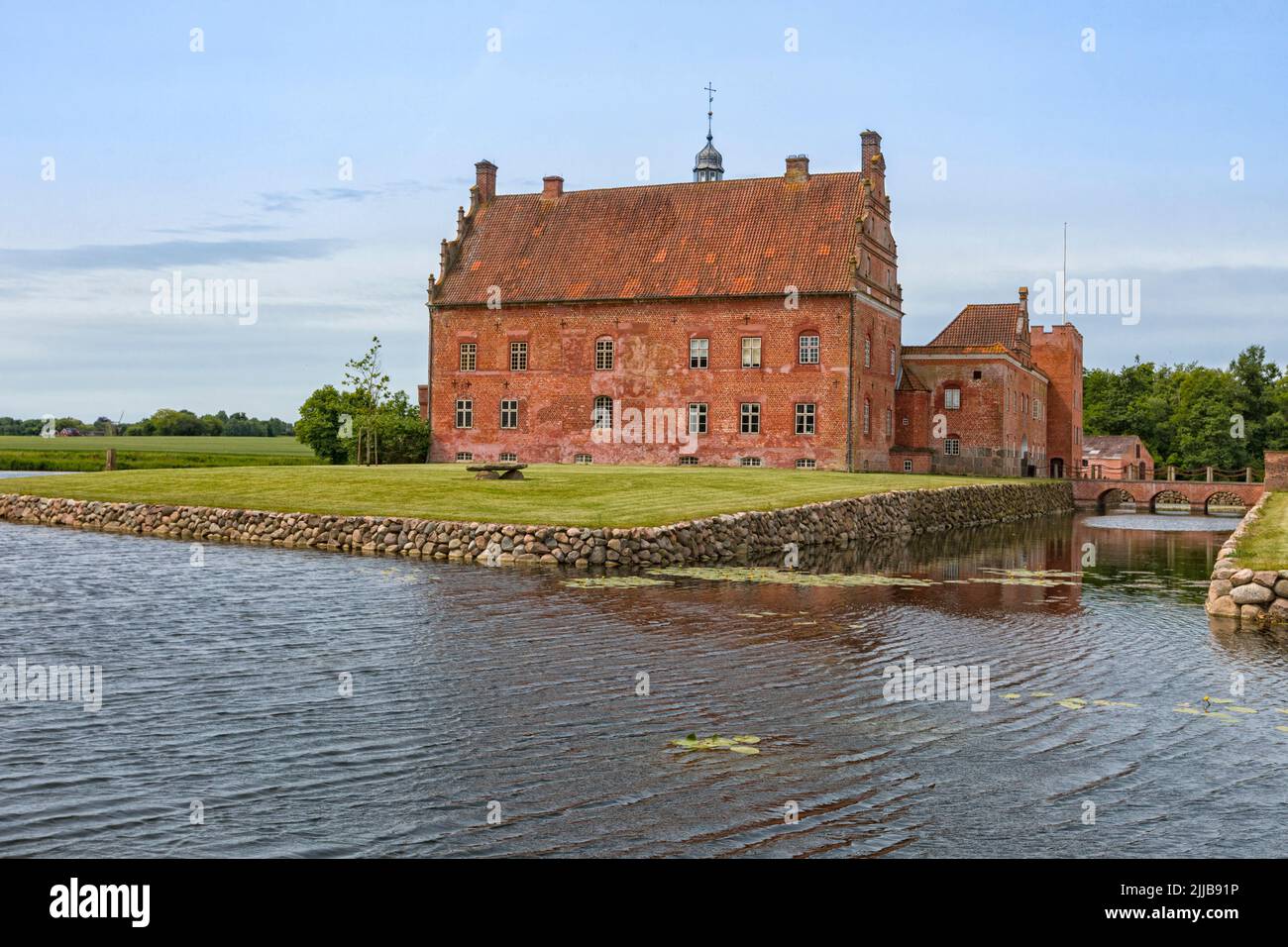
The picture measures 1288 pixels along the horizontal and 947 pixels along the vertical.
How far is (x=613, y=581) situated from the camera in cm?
2155

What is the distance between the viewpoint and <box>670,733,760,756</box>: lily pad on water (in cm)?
1003

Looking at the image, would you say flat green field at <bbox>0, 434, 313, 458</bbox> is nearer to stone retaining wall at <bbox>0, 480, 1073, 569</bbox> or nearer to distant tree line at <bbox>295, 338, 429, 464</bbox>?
distant tree line at <bbox>295, 338, 429, 464</bbox>

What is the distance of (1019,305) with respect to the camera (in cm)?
6838

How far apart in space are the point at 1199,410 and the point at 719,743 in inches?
3953

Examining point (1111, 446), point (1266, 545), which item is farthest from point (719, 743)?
point (1111, 446)

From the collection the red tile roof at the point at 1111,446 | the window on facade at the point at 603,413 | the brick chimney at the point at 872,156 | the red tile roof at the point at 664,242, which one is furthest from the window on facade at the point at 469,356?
the red tile roof at the point at 1111,446

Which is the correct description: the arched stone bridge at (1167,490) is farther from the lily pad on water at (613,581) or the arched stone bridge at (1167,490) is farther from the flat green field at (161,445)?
the flat green field at (161,445)

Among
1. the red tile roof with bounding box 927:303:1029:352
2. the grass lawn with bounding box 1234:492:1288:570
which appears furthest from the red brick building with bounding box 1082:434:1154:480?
the grass lawn with bounding box 1234:492:1288:570

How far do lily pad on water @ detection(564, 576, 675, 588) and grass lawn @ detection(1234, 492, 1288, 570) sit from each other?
9.83 m

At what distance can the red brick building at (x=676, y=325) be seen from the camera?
171 ft

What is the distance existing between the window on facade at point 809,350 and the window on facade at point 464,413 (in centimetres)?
1663

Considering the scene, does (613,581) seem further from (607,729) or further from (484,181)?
(484,181)
